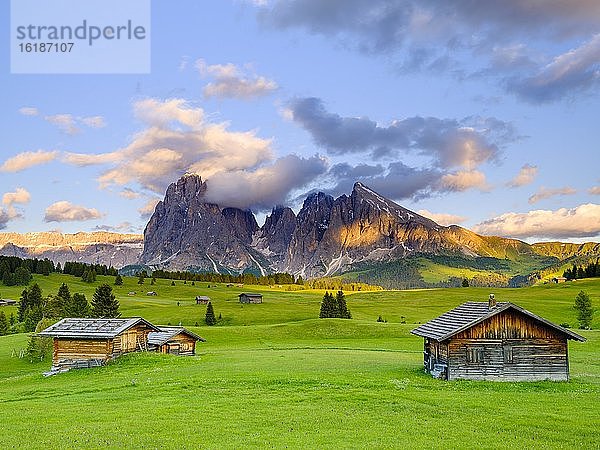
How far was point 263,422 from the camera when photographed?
2623 centimetres

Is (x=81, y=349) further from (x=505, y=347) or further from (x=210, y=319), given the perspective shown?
(x=210, y=319)

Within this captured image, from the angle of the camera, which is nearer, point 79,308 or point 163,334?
point 163,334

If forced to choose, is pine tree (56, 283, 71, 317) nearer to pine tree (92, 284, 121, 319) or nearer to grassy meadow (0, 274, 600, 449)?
pine tree (92, 284, 121, 319)

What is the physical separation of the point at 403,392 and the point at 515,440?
36.3 feet

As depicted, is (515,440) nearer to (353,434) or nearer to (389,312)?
(353,434)

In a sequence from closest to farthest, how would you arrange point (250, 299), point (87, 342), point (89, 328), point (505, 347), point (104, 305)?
1. point (505, 347)
2. point (87, 342)
3. point (89, 328)
4. point (104, 305)
5. point (250, 299)

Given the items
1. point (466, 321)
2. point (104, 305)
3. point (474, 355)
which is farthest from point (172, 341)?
point (104, 305)

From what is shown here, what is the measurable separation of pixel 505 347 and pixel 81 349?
38329mm

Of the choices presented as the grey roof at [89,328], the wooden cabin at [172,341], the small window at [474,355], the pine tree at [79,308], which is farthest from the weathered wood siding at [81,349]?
the pine tree at [79,308]

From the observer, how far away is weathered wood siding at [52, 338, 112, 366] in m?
53.9

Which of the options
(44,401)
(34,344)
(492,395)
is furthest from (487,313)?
(34,344)

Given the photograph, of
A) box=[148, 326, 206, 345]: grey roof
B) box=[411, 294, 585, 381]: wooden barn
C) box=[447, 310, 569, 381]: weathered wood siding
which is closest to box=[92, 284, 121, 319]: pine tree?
box=[148, 326, 206, 345]: grey roof

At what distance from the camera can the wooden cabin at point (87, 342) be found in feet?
177

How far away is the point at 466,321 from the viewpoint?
134 ft
